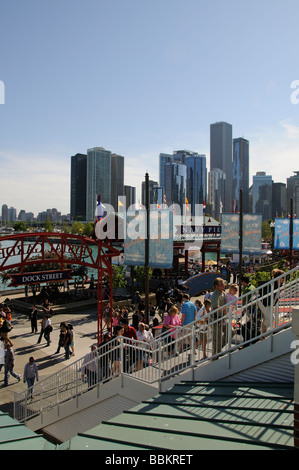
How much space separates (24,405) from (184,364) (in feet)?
17.0

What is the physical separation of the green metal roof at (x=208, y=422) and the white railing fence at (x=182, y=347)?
Result: 975mm

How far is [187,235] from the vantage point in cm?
3431

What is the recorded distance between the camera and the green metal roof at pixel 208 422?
4.66m

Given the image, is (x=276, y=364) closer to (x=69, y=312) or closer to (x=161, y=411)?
(x=161, y=411)

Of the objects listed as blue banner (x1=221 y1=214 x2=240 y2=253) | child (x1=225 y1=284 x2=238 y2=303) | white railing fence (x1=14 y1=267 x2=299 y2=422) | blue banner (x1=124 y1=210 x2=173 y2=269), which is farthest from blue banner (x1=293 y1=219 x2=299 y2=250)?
child (x1=225 y1=284 x2=238 y2=303)

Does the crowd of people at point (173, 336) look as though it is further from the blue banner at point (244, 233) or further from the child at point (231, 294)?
the blue banner at point (244, 233)

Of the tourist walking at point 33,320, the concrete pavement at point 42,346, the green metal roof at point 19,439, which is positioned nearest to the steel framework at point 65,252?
the concrete pavement at point 42,346

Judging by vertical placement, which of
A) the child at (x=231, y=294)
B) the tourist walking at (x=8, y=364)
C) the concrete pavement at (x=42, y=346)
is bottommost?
the concrete pavement at (x=42, y=346)

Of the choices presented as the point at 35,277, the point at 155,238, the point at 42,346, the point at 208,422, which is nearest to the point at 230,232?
the point at 155,238

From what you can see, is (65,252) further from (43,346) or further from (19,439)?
(19,439)

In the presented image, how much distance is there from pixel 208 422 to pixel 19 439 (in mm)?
2966

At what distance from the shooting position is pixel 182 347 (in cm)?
771

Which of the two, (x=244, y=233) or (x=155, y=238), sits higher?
(x=244, y=233)
